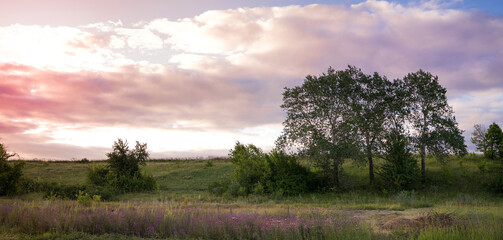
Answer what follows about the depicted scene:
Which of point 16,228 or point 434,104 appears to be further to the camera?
point 434,104

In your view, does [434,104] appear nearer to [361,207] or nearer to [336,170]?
[336,170]

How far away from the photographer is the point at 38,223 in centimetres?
1107

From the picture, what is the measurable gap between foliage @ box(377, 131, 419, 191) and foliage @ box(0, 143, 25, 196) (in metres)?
30.1

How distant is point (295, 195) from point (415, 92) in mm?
14648

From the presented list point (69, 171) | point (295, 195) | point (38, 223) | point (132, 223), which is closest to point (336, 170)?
Result: point (295, 195)

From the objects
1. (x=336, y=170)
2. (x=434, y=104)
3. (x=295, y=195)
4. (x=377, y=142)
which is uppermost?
(x=434, y=104)

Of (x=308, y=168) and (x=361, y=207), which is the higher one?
(x=308, y=168)

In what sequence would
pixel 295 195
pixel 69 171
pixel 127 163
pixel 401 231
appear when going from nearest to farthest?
pixel 401 231 < pixel 295 195 < pixel 127 163 < pixel 69 171

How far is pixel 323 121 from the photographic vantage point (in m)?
28.3

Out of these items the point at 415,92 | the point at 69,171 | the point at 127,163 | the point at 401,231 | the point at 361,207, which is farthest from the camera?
the point at 69,171

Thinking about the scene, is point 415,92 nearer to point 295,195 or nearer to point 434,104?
point 434,104

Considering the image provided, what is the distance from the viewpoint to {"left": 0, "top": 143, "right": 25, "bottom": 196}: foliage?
89.0 ft

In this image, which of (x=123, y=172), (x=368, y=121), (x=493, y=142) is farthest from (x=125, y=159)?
(x=493, y=142)

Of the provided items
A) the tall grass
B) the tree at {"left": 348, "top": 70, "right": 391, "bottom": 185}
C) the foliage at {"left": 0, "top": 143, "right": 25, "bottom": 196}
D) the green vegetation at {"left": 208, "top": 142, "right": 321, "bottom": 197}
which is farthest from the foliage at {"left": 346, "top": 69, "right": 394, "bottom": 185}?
the foliage at {"left": 0, "top": 143, "right": 25, "bottom": 196}
